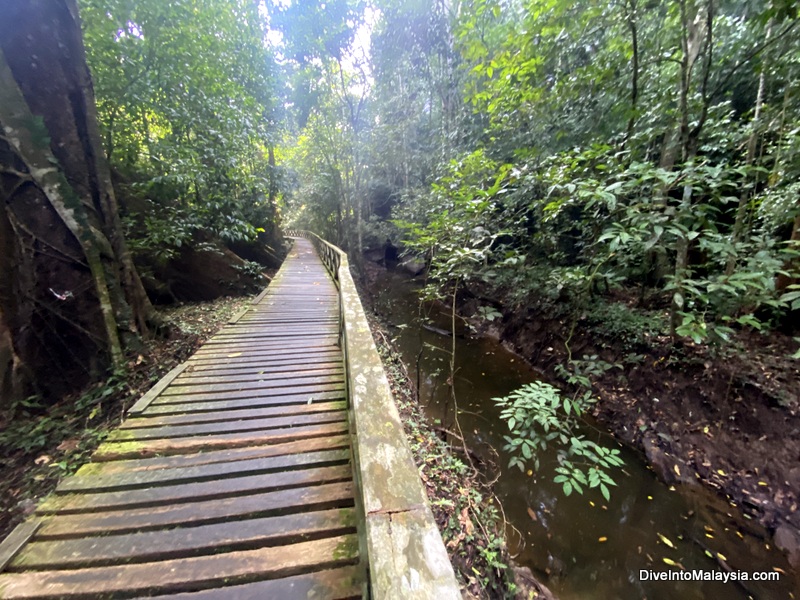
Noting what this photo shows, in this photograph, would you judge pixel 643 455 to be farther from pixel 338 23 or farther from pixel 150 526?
pixel 338 23

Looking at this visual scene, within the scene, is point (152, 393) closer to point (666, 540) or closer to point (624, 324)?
point (666, 540)

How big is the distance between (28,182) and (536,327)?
971cm

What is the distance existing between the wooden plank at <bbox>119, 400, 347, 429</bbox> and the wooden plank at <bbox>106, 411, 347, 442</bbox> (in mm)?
50

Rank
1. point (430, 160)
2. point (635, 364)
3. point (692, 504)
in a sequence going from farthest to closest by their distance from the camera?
point (430, 160) < point (635, 364) < point (692, 504)

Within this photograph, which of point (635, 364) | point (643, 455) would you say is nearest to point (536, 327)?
point (635, 364)

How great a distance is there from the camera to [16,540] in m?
1.85

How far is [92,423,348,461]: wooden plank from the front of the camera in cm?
261

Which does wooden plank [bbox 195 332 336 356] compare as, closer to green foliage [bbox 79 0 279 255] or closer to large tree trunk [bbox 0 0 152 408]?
large tree trunk [bbox 0 0 152 408]

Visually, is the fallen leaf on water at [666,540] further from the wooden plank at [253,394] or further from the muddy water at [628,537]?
the wooden plank at [253,394]

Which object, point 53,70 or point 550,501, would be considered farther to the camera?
point 550,501

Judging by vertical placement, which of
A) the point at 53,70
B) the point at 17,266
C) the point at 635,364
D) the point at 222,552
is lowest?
the point at 635,364

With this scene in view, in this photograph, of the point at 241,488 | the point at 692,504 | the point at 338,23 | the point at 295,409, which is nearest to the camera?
the point at 241,488

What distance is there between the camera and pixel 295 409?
10.6 feet

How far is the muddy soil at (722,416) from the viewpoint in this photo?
13.7 ft
